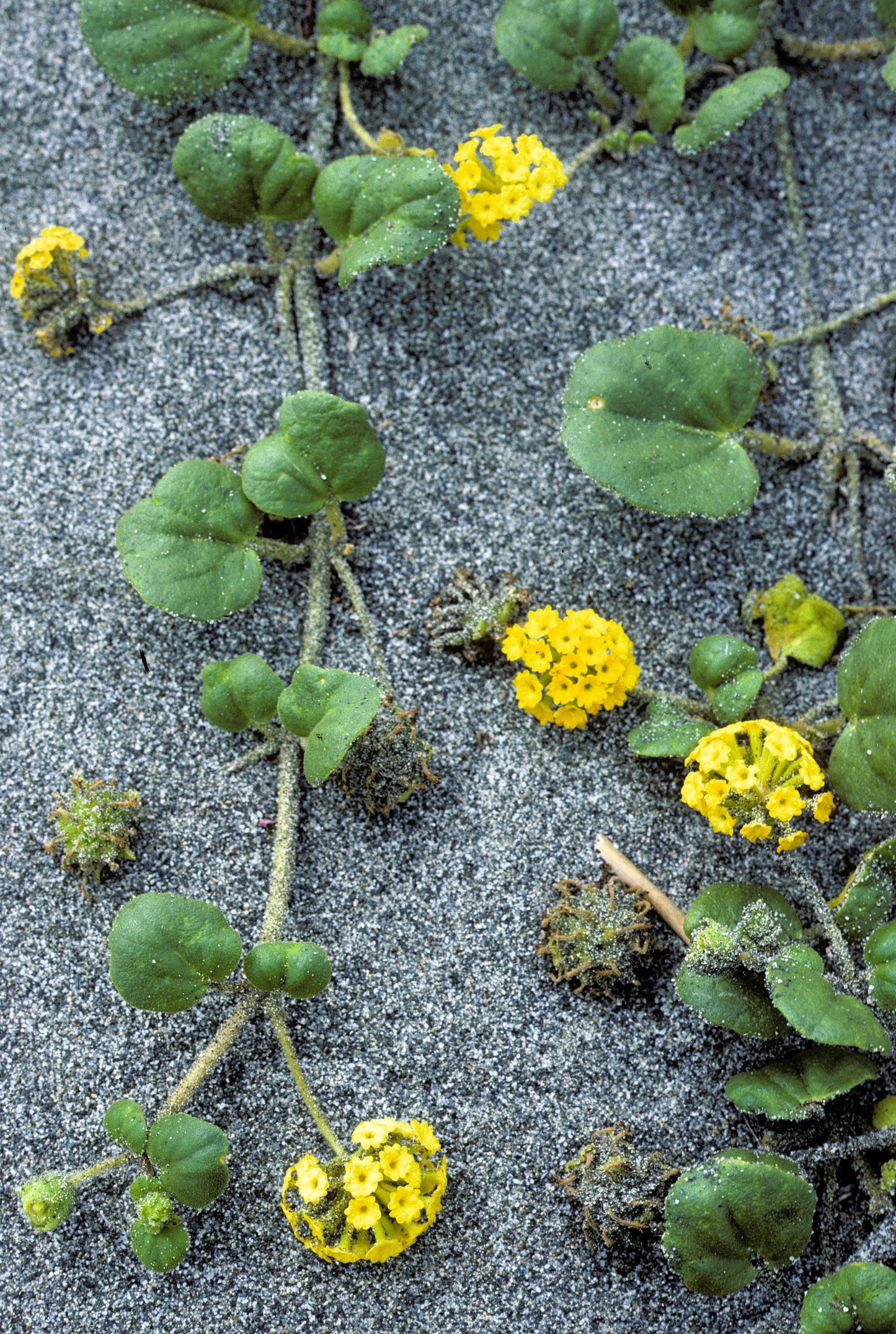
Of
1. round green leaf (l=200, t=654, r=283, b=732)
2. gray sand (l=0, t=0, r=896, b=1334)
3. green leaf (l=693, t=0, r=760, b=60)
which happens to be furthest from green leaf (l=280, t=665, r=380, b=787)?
green leaf (l=693, t=0, r=760, b=60)

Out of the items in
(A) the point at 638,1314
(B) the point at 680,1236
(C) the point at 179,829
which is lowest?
(A) the point at 638,1314

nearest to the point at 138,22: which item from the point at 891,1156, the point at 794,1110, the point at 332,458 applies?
the point at 332,458

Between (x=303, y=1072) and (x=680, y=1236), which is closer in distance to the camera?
(x=680, y=1236)

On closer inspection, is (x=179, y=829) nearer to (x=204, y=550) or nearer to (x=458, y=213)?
(x=204, y=550)

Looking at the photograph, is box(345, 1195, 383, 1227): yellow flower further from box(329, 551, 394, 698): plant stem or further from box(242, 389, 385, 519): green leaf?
box(242, 389, 385, 519): green leaf

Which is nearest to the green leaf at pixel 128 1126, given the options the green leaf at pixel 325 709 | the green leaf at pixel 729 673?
the green leaf at pixel 325 709

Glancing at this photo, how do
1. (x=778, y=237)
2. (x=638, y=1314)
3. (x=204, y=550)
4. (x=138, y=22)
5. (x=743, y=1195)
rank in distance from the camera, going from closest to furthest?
(x=743, y=1195) → (x=638, y=1314) → (x=204, y=550) → (x=138, y=22) → (x=778, y=237)
